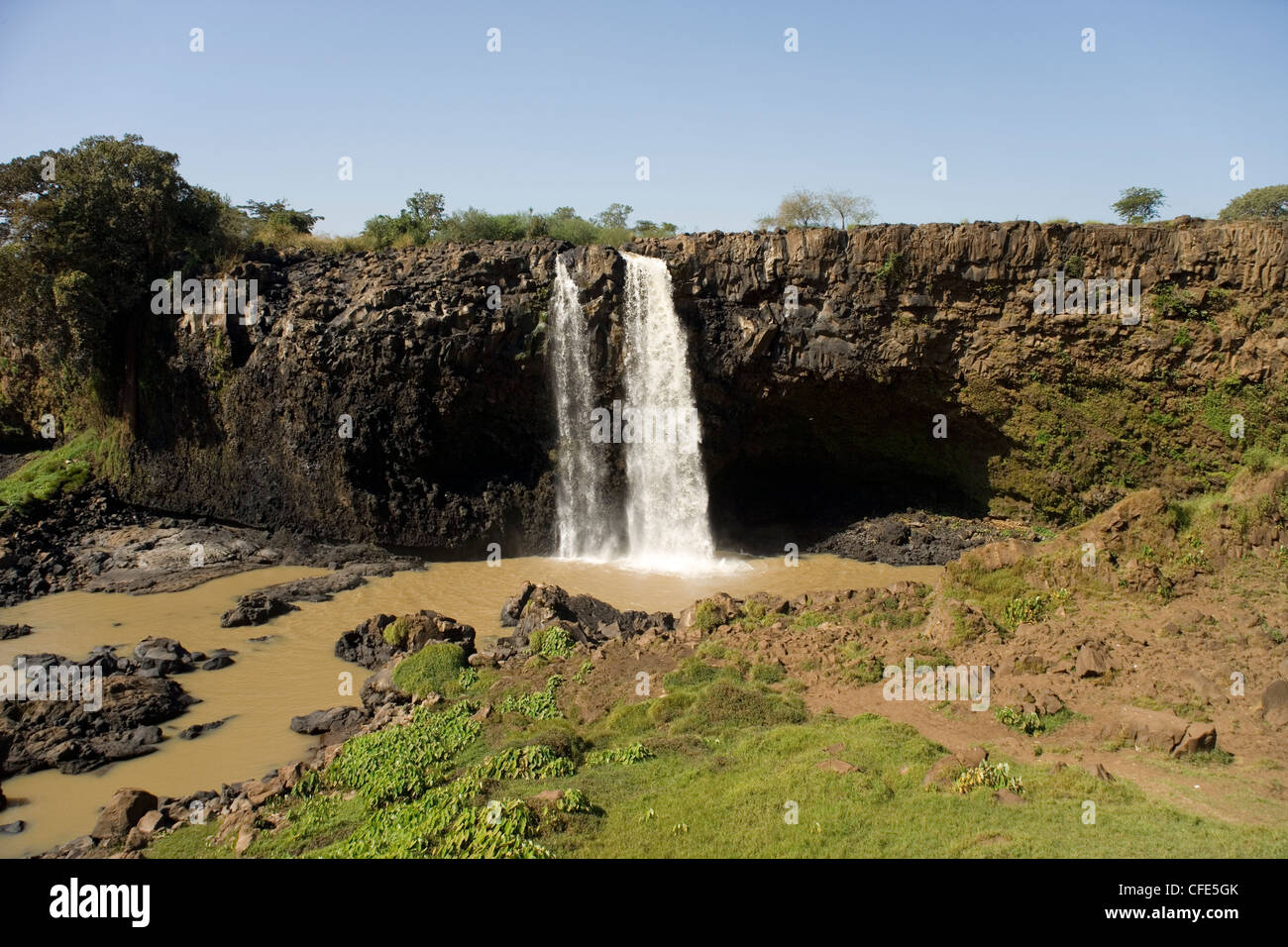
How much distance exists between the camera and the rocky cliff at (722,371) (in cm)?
2286

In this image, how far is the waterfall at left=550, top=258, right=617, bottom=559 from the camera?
Result: 81.8ft

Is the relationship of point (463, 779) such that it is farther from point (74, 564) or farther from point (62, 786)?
point (74, 564)

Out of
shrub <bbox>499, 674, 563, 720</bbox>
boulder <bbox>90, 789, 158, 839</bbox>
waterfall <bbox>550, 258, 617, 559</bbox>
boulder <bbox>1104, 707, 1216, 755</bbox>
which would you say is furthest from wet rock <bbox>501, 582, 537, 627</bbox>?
boulder <bbox>1104, 707, 1216, 755</bbox>

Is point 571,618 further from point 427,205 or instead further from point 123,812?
point 427,205

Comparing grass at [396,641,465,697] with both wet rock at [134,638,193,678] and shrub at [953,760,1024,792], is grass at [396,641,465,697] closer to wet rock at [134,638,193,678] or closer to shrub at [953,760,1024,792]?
wet rock at [134,638,193,678]

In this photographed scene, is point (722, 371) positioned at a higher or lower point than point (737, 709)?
higher

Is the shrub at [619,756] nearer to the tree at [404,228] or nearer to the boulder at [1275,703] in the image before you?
the boulder at [1275,703]

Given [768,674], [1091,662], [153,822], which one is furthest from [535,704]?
[1091,662]

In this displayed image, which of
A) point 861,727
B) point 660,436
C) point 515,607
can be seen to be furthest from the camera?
point 660,436

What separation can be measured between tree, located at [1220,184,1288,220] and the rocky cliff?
2430 centimetres

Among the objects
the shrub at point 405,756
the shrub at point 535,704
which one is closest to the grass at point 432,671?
the shrub at point 405,756

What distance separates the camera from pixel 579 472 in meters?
25.6

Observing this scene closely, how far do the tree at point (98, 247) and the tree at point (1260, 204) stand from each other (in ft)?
150

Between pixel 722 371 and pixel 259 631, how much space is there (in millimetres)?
14605
